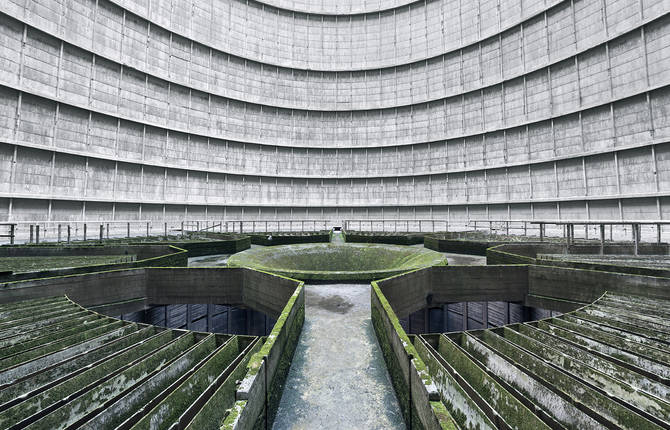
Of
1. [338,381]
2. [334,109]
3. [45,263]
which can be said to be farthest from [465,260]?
[334,109]

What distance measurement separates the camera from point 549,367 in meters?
3.99

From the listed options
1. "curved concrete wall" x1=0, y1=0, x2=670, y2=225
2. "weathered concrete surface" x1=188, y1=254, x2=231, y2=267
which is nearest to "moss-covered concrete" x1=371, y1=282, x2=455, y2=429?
"weathered concrete surface" x1=188, y1=254, x2=231, y2=267

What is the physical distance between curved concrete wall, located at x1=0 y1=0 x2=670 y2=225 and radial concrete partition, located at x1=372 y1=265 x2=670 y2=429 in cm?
2760

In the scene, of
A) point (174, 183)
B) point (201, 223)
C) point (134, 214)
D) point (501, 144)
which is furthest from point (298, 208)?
point (501, 144)

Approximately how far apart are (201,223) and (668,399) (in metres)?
37.4

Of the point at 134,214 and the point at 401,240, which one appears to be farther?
the point at 134,214

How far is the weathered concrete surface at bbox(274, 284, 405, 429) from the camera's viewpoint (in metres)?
4.00

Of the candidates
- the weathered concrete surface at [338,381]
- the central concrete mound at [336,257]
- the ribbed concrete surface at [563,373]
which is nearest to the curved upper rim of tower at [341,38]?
the central concrete mound at [336,257]

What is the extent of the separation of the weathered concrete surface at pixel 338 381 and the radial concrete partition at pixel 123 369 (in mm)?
317

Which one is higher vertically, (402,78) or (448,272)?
(402,78)

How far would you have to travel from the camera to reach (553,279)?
1038 centimetres

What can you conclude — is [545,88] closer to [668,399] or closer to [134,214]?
[668,399]

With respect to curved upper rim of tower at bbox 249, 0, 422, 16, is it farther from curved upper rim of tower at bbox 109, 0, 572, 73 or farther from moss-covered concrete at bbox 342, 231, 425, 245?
moss-covered concrete at bbox 342, 231, 425, 245

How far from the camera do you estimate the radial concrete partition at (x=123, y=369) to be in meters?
3.04
